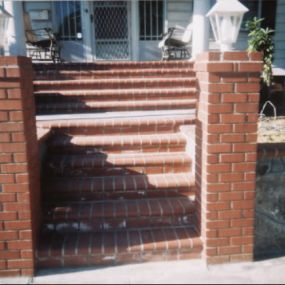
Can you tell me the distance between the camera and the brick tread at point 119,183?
122 inches

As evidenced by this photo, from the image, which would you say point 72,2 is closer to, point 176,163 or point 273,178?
point 176,163

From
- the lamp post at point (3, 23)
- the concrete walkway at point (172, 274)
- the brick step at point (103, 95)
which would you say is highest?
the lamp post at point (3, 23)

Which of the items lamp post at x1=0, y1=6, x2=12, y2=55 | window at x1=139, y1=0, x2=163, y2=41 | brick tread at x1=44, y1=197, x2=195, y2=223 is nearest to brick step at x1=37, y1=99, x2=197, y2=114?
brick tread at x1=44, y1=197, x2=195, y2=223

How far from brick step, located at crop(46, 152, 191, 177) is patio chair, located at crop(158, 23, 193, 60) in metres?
4.53

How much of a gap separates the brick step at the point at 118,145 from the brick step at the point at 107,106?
1.06m

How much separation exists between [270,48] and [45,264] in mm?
5670

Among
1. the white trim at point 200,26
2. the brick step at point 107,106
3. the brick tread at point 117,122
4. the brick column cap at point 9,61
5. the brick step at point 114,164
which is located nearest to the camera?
the brick column cap at point 9,61

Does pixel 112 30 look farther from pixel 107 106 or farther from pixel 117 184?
pixel 117 184

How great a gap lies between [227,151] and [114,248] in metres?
1.11

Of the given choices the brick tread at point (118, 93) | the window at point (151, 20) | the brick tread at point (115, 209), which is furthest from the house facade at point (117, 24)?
the brick tread at point (115, 209)

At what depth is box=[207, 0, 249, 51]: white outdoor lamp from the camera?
2.40m

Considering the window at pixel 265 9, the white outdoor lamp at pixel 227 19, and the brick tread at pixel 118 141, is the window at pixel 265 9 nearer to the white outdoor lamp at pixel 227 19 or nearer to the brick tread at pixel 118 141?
the brick tread at pixel 118 141

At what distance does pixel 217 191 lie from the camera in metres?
2.58

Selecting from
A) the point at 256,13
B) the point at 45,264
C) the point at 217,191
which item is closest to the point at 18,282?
the point at 45,264
